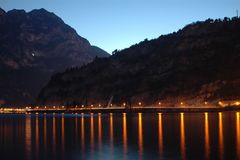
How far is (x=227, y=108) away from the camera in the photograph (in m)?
180

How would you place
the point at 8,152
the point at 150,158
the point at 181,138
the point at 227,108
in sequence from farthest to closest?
the point at 227,108 < the point at 181,138 < the point at 8,152 < the point at 150,158

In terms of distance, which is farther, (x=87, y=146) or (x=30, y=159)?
(x=87, y=146)

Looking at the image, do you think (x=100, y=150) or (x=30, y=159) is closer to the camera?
(x=30, y=159)

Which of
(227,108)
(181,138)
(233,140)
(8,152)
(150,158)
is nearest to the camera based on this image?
(150,158)

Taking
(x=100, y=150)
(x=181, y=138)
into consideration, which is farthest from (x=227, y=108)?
(x=100, y=150)

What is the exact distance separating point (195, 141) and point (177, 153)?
1051 centimetres

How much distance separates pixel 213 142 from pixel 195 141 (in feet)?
8.96

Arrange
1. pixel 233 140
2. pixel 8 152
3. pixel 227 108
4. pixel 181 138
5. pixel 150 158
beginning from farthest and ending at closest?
pixel 227 108
pixel 181 138
pixel 233 140
pixel 8 152
pixel 150 158

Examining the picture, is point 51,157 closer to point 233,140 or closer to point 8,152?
point 8,152

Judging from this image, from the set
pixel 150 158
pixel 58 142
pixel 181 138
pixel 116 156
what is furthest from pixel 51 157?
pixel 181 138

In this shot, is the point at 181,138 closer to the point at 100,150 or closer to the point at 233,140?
the point at 233,140

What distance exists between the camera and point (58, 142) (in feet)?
220

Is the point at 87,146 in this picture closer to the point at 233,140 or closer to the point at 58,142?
the point at 58,142

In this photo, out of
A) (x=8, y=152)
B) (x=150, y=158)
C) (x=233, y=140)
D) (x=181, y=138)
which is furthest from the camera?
(x=181, y=138)
